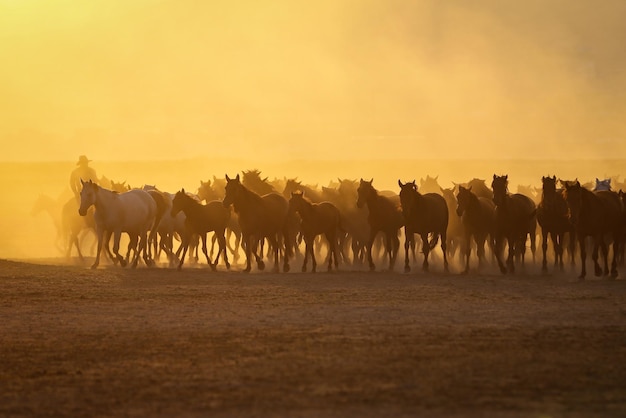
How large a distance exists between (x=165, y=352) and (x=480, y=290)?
1054 centimetres

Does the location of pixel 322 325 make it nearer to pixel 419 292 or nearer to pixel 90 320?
pixel 90 320

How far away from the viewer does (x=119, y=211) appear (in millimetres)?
35312

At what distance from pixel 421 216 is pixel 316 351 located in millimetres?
17090

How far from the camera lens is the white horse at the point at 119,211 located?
34.5 meters

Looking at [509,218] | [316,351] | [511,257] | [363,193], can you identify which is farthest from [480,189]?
[316,351]

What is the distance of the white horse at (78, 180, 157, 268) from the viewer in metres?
34.5

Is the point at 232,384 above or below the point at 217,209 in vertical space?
below

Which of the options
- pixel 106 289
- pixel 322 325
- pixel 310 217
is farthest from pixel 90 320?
pixel 310 217

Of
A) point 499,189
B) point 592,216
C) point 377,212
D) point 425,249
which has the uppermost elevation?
point 499,189

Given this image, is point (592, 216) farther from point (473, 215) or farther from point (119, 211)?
point (119, 211)

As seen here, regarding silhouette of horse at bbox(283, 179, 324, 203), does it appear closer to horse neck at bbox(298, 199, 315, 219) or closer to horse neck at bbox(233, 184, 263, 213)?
horse neck at bbox(233, 184, 263, 213)

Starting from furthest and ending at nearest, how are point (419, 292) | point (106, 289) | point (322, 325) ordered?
1. point (106, 289)
2. point (419, 292)
3. point (322, 325)

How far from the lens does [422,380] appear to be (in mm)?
13680

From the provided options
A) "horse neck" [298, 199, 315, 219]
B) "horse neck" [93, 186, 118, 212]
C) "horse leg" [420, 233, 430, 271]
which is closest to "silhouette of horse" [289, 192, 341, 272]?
"horse neck" [298, 199, 315, 219]
